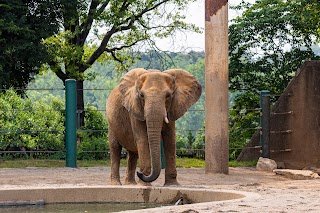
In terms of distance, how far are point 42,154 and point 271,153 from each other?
3931mm

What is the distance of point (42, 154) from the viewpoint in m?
15.5

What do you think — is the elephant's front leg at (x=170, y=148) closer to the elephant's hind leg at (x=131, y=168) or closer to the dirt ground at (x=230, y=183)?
the dirt ground at (x=230, y=183)

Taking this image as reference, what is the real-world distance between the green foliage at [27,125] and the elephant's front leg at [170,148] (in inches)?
201

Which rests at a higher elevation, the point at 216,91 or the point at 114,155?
the point at 216,91

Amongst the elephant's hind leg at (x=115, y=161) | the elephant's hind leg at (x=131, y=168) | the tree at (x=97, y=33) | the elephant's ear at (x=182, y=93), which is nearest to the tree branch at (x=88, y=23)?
the tree at (x=97, y=33)

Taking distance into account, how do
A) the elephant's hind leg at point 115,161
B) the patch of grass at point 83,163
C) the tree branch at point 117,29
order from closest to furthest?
the elephant's hind leg at point 115,161
the patch of grass at point 83,163
the tree branch at point 117,29

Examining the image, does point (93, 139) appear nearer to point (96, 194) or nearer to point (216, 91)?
point (216, 91)

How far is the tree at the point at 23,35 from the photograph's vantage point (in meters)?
16.7

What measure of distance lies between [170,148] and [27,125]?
230 inches

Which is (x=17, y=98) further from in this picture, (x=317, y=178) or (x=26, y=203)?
(x=26, y=203)

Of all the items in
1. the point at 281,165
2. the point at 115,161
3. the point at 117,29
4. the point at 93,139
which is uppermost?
the point at 117,29

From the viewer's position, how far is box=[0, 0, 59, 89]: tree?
1666 centimetres

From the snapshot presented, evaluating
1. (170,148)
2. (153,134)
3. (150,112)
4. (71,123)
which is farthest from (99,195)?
(71,123)

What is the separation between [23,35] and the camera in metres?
17.1
